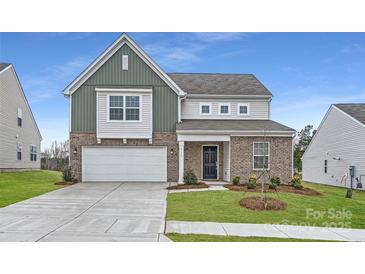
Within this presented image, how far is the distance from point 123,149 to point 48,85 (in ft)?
22.0

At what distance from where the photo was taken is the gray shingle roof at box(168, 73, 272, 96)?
2043cm

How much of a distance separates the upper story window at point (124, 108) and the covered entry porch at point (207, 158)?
10.2 ft

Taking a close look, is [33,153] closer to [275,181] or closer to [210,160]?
[210,160]

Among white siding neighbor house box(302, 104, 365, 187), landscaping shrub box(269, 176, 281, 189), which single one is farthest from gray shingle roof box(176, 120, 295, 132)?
white siding neighbor house box(302, 104, 365, 187)

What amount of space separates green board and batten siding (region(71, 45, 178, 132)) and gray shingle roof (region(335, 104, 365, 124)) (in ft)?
37.0

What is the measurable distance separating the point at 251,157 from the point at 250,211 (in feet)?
25.6

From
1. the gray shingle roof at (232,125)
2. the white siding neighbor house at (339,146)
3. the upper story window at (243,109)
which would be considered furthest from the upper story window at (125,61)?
the white siding neighbor house at (339,146)

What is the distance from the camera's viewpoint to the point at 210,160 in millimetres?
19156

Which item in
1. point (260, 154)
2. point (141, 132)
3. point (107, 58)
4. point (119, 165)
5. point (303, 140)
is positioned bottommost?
point (119, 165)

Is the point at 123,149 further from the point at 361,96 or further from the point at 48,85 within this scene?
the point at 361,96

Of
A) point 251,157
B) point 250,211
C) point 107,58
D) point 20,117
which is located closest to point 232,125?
point 251,157

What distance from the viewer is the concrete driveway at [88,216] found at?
721 centimetres

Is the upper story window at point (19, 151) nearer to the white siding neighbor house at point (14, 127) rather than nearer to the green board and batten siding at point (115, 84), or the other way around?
the white siding neighbor house at point (14, 127)
